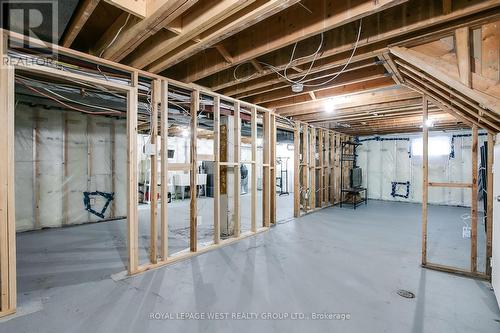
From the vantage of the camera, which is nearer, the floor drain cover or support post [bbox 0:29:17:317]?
support post [bbox 0:29:17:317]

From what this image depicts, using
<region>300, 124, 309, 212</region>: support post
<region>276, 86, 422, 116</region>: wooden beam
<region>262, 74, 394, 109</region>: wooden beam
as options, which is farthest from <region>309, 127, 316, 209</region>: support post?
<region>262, 74, 394, 109</region>: wooden beam

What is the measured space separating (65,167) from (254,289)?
450 centimetres

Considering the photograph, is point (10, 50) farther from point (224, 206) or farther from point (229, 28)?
point (224, 206)

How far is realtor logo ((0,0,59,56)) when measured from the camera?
6.08 ft

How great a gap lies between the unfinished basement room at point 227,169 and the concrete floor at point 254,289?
0.7 inches

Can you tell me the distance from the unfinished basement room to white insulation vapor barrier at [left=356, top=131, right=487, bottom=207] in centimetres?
350

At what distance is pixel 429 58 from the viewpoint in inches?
82.7

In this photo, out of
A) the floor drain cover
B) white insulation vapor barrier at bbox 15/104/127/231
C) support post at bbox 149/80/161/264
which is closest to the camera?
the floor drain cover

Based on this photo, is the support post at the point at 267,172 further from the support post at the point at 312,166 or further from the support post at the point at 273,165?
the support post at the point at 312,166

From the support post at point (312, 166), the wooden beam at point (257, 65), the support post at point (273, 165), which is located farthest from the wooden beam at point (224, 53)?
the support post at point (312, 166)

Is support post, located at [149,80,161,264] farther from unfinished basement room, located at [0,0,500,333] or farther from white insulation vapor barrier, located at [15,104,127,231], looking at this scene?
white insulation vapor barrier, located at [15,104,127,231]

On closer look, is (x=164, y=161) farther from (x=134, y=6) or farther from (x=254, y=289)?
(x=254, y=289)

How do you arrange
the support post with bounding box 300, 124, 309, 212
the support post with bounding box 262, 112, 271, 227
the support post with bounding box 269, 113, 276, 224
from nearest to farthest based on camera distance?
the support post with bounding box 262, 112, 271, 227
the support post with bounding box 269, 113, 276, 224
the support post with bounding box 300, 124, 309, 212

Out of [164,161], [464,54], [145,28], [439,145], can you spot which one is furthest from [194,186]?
[439,145]
